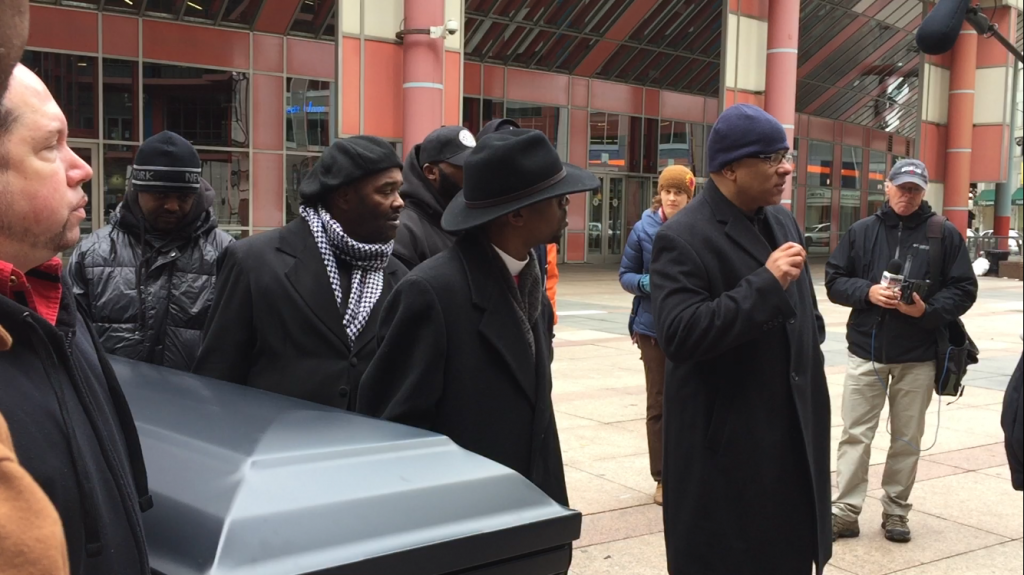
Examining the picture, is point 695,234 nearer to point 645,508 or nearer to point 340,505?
point 340,505

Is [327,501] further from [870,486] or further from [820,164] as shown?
[820,164]

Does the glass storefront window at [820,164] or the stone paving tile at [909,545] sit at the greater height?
the glass storefront window at [820,164]

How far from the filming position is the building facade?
1675cm

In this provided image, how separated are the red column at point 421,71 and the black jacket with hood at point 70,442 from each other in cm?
1479

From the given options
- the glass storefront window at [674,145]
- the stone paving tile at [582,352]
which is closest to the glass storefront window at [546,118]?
the glass storefront window at [674,145]

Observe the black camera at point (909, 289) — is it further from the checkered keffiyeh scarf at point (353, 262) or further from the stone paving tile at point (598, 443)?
the checkered keffiyeh scarf at point (353, 262)

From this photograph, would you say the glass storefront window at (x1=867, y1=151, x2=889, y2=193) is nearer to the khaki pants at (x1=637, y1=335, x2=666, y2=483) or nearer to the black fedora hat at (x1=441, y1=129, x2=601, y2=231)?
the khaki pants at (x1=637, y1=335, x2=666, y2=483)

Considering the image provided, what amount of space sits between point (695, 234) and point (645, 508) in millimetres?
2864

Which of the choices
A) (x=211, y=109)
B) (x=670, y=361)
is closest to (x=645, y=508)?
(x=670, y=361)

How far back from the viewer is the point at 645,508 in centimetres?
567

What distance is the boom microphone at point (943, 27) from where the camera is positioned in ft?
14.3

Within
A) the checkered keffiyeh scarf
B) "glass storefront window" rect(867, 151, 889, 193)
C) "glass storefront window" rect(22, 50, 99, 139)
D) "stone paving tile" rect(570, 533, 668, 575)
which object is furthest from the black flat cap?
"glass storefront window" rect(867, 151, 889, 193)

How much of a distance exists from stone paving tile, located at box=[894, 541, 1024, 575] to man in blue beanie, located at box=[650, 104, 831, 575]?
200 centimetres

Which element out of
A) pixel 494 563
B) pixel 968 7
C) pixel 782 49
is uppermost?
pixel 782 49
